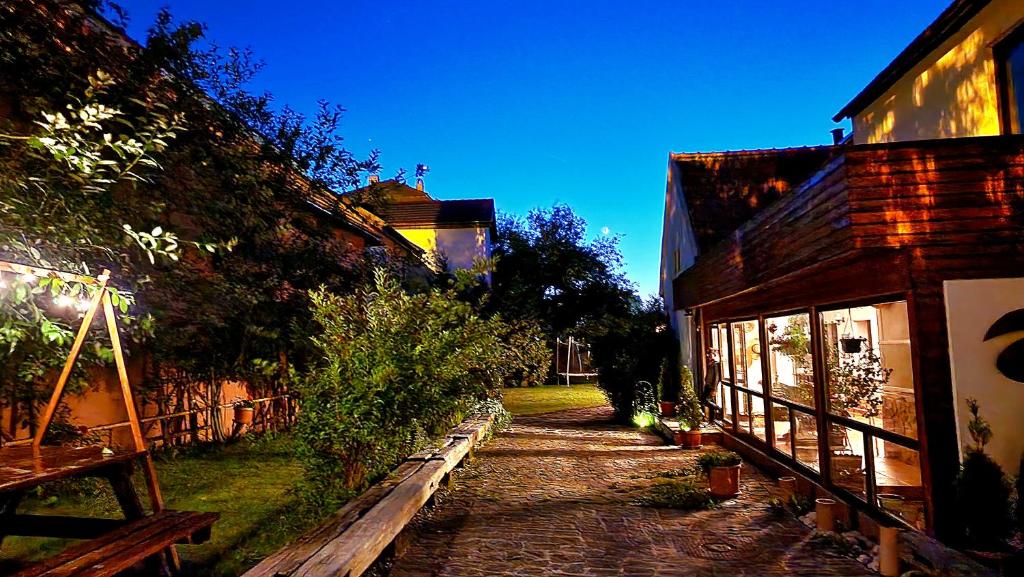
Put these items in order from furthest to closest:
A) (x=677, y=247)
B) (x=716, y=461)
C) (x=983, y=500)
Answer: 1. (x=677, y=247)
2. (x=716, y=461)
3. (x=983, y=500)

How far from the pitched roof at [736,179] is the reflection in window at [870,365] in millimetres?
5248

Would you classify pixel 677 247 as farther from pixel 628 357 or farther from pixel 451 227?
pixel 451 227

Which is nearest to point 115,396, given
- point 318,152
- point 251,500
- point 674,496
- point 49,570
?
point 251,500

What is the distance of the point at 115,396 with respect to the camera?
9.66 m

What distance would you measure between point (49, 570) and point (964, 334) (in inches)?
263

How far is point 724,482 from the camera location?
7.48 meters

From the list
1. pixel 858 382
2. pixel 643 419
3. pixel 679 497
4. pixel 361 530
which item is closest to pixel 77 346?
pixel 361 530

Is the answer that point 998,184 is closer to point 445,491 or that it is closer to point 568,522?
point 568,522

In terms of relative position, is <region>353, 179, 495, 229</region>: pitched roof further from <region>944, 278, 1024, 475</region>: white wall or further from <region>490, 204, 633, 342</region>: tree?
<region>944, 278, 1024, 475</region>: white wall

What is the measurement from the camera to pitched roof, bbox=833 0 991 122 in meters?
6.76

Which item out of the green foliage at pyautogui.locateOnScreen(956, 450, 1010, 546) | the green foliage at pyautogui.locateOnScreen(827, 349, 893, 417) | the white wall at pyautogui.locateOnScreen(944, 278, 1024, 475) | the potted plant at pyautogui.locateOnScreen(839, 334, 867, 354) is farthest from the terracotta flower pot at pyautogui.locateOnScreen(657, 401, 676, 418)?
the green foliage at pyautogui.locateOnScreen(956, 450, 1010, 546)

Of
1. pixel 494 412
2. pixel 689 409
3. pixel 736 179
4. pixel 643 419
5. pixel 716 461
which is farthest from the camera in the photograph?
pixel 643 419

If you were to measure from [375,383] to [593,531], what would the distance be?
9.20 ft

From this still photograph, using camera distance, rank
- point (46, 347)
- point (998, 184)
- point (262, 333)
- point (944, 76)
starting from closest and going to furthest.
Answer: point (998, 184) < point (46, 347) < point (944, 76) < point (262, 333)
